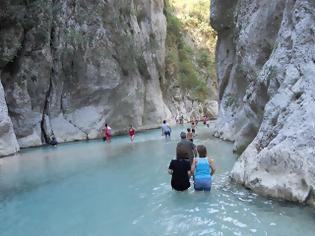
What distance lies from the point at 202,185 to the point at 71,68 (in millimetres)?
26061

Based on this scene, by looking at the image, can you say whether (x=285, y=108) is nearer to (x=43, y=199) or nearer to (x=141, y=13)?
(x=43, y=199)

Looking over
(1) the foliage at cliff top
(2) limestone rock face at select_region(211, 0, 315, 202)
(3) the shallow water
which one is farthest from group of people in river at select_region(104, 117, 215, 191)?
(1) the foliage at cliff top

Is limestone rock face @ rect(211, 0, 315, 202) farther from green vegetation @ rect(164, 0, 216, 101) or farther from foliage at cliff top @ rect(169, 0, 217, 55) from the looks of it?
foliage at cliff top @ rect(169, 0, 217, 55)

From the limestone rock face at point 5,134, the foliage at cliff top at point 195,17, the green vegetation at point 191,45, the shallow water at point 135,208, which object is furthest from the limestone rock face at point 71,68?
the foliage at cliff top at point 195,17

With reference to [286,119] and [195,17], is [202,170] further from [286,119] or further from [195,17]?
[195,17]

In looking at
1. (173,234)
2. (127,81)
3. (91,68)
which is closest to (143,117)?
(127,81)

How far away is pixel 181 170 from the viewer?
959 centimetres

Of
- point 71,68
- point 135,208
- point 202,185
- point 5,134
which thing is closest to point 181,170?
point 202,185

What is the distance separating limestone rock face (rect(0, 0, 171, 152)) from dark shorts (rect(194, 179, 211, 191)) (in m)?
16.7

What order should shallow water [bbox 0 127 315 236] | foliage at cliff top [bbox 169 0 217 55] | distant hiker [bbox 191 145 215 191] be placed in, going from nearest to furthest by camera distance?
shallow water [bbox 0 127 315 236], distant hiker [bbox 191 145 215 191], foliage at cliff top [bbox 169 0 217 55]

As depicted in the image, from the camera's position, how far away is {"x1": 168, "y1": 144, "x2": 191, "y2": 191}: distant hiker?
9539 mm

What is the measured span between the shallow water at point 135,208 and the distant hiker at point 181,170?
23 cm

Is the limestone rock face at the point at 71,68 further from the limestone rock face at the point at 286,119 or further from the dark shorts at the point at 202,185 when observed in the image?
the limestone rock face at the point at 286,119

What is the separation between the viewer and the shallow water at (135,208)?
7344 millimetres
